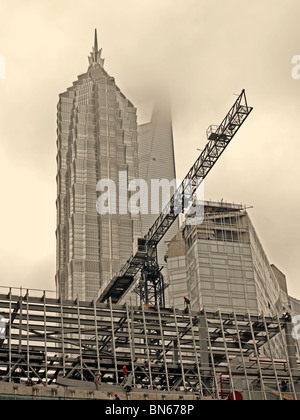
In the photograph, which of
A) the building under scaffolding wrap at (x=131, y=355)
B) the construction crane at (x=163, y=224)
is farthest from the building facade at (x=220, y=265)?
the building under scaffolding wrap at (x=131, y=355)

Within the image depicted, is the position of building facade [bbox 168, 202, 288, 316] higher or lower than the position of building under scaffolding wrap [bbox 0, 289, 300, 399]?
higher

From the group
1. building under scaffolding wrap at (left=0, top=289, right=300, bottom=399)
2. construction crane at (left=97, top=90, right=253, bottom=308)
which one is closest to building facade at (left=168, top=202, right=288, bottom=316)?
construction crane at (left=97, top=90, right=253, bottom=308)

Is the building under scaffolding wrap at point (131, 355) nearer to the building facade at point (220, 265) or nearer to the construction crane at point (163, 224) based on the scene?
the construction crane at point (163, 224)

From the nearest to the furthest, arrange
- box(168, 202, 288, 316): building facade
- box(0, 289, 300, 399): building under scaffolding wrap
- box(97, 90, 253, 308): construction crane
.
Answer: box(0, 289, 300, 399): building under scaffolding wrap → box(97, 90, 253, 308): construction crane → box(168, 202, 288, 316): building facade

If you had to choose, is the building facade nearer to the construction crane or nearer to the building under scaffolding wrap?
the construction crane

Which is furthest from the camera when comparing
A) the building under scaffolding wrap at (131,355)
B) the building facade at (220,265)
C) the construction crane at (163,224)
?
the building facade at (220,265)

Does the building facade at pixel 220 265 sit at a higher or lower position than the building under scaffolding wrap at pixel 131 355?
higher

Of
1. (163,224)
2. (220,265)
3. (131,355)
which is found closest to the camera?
(131,355)

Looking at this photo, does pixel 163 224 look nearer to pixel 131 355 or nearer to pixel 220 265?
pixel 220 265

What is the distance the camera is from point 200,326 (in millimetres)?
68438

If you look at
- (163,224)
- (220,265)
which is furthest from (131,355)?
(220,265)

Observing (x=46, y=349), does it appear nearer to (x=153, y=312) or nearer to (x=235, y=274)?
(x=153, y=312)
